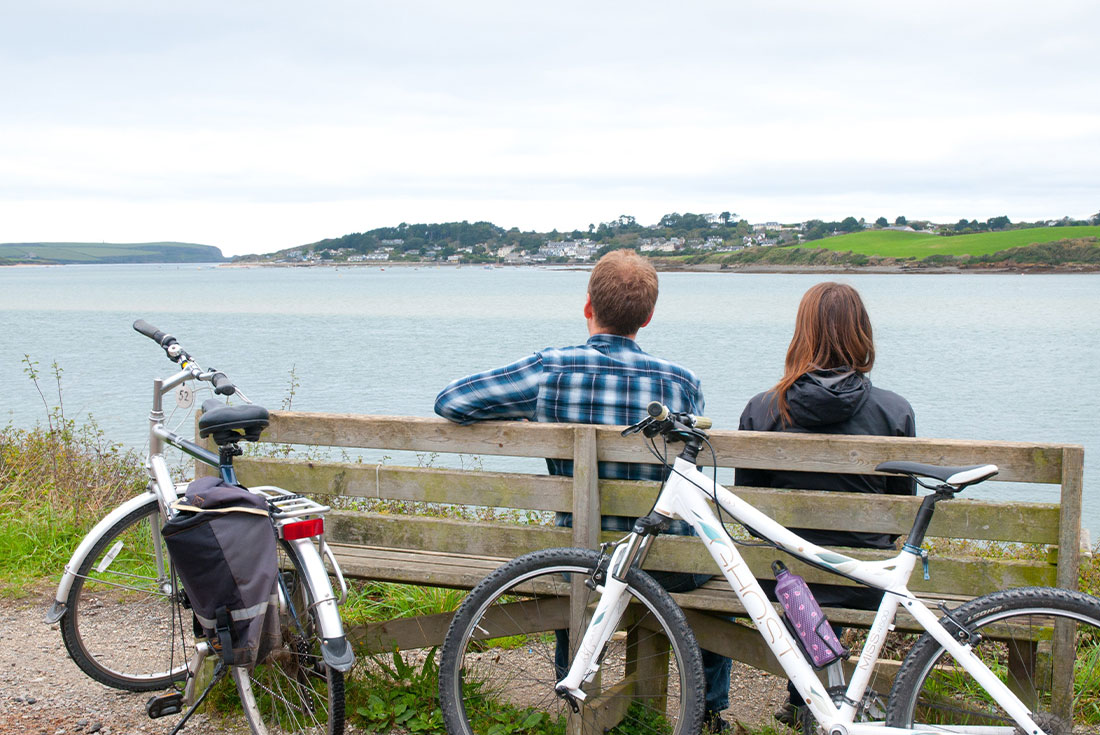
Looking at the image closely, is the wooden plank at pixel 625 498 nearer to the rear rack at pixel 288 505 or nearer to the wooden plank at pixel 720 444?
the wooden plank at pixel 720 444

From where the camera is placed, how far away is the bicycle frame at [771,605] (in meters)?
3.04

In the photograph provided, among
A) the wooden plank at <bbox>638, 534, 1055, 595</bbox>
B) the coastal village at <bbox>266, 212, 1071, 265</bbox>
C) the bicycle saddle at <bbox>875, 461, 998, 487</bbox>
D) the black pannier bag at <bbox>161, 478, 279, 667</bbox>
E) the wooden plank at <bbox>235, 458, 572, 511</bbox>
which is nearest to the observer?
the bicycle saddle at <bbox>875, 461, 998, 487</bbox>

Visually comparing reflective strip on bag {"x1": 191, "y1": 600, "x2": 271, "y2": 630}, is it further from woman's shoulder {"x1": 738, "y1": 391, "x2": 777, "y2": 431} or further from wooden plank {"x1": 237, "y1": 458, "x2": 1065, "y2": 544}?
woman's shoulder {"x1": 738, "y1": 391, "x2": 777, "y2": 431}

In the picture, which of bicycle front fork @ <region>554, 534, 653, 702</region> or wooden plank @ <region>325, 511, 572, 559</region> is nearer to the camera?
bicycle front fork @ <region>554, 534, 653, 702</region>

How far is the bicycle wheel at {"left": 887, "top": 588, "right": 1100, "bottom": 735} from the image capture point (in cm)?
304

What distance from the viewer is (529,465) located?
39.3 ft

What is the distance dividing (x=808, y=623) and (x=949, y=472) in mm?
644

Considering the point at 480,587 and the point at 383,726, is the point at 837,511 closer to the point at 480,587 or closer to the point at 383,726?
the point at 480,587

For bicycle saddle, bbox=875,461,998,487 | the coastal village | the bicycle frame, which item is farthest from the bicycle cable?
the coastal village

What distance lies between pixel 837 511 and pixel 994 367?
31.6m

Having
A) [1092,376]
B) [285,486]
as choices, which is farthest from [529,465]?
[1092,376]

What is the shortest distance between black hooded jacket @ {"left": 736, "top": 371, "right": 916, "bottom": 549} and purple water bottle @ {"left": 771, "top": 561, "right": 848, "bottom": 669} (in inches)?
16.3

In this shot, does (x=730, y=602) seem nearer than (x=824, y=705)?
No

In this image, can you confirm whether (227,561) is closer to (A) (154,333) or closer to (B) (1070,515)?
(A) (154,333)
